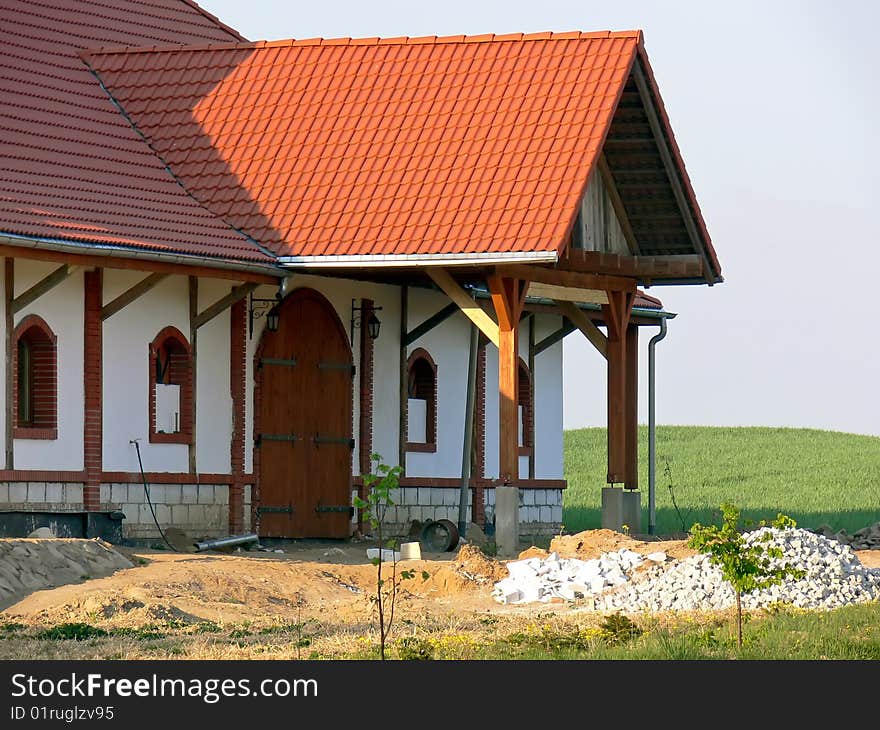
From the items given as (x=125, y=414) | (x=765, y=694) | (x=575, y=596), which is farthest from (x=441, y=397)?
(x=765, y=694)

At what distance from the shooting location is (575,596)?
61.3 ft

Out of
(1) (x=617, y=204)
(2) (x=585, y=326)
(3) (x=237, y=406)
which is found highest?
(1) (x=617, y=204)

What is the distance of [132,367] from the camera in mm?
22359

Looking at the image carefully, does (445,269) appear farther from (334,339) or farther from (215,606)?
(215,606)

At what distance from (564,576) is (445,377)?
8.73 m

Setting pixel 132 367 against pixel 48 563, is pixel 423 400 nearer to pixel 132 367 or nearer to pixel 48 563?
pixel 132 367

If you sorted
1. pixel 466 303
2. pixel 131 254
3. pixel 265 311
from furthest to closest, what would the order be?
pixel 265 311, pixel 466 303, pixel 131 254

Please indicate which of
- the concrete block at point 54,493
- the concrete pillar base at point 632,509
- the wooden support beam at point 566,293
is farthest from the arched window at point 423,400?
the concrete block at point 54,493

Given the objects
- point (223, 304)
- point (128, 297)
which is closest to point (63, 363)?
point (128, 297)

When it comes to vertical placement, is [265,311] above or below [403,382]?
above

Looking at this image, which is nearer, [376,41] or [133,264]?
[133,264]

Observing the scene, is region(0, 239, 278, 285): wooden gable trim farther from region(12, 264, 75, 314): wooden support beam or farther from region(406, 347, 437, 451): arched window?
region(406, 347, 437, 451): arched window

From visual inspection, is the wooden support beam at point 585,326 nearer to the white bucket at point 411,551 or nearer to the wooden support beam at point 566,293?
the wooden support beam at point 566,293

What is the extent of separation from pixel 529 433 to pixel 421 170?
6863mm
